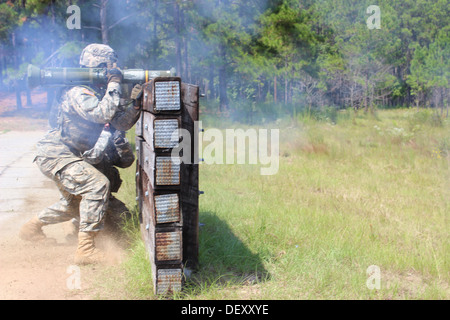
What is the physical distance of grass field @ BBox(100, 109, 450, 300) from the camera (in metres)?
2.63

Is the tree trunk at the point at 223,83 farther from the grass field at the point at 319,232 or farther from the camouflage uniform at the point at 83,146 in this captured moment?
the camouflage uniform at the point at 83,146

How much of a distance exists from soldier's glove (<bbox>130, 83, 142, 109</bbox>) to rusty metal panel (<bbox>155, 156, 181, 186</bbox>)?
0.65m

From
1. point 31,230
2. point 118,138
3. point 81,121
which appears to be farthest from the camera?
point 118,138

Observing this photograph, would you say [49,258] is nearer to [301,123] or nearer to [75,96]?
[75,96]

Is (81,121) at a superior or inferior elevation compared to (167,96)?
inferior

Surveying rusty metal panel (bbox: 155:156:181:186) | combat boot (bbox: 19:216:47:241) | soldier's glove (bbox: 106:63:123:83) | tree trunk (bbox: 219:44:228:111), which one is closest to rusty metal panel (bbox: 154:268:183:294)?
rusty metal panel (bbox: 155:156:181:186)

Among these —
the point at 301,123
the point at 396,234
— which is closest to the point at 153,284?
the point at 396,234

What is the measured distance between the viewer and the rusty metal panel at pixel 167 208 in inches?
95.1

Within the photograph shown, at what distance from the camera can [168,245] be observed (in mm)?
2432

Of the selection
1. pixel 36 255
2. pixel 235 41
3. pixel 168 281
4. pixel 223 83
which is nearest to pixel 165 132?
pixel 168 281

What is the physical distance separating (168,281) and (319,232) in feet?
4.96

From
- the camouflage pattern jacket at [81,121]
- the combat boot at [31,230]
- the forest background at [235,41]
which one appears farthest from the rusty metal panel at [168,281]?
the forest background at [235,41]

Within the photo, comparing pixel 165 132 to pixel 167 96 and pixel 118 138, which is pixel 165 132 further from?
pixel 118 138

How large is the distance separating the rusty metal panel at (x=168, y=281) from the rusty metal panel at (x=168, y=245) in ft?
0.24
